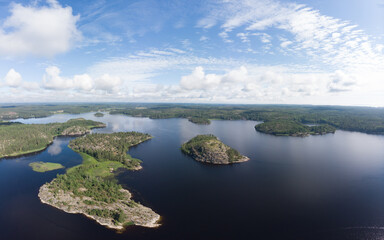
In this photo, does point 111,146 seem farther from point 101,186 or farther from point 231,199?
point 231,199

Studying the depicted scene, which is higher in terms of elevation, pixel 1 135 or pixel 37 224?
pixel 1 135

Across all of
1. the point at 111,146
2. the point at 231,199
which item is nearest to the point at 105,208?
the point at 231,199

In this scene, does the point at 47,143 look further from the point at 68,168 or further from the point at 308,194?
the point at 308,194

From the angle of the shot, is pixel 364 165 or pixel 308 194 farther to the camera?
pixel 364 165

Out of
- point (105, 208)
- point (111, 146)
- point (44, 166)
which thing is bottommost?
point (105, 208)

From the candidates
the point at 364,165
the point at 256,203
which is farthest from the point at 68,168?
the point at 364,165

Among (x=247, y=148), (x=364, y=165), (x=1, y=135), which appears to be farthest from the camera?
(x=1, y=135)
